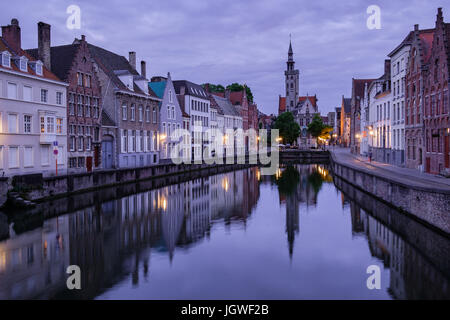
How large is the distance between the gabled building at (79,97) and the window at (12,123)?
6.04 meters

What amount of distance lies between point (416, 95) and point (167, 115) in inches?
1242

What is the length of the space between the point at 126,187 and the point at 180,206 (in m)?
9.77

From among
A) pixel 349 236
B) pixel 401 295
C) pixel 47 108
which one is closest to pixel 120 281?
pixel 401 295

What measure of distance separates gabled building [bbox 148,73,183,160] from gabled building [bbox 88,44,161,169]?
6.21 feet

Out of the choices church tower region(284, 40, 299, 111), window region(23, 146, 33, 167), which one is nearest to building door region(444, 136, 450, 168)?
window region(23, 146, 33, 167)

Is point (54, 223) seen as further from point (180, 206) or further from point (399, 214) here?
point (399, 214)

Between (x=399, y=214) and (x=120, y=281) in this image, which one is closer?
(x=120, y=281)

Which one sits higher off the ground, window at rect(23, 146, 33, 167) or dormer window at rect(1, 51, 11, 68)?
dormer window at rect(1, 51, 11, 68)

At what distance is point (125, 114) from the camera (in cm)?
4491

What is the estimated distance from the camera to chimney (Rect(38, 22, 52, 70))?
110 feet

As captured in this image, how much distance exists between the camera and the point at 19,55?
30.8 m

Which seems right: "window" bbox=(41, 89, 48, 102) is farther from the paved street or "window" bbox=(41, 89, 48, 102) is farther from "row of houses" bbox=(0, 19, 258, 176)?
the paved street

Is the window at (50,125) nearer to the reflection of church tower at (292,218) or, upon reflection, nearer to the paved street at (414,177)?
the reflection of church tower at (292,218)
